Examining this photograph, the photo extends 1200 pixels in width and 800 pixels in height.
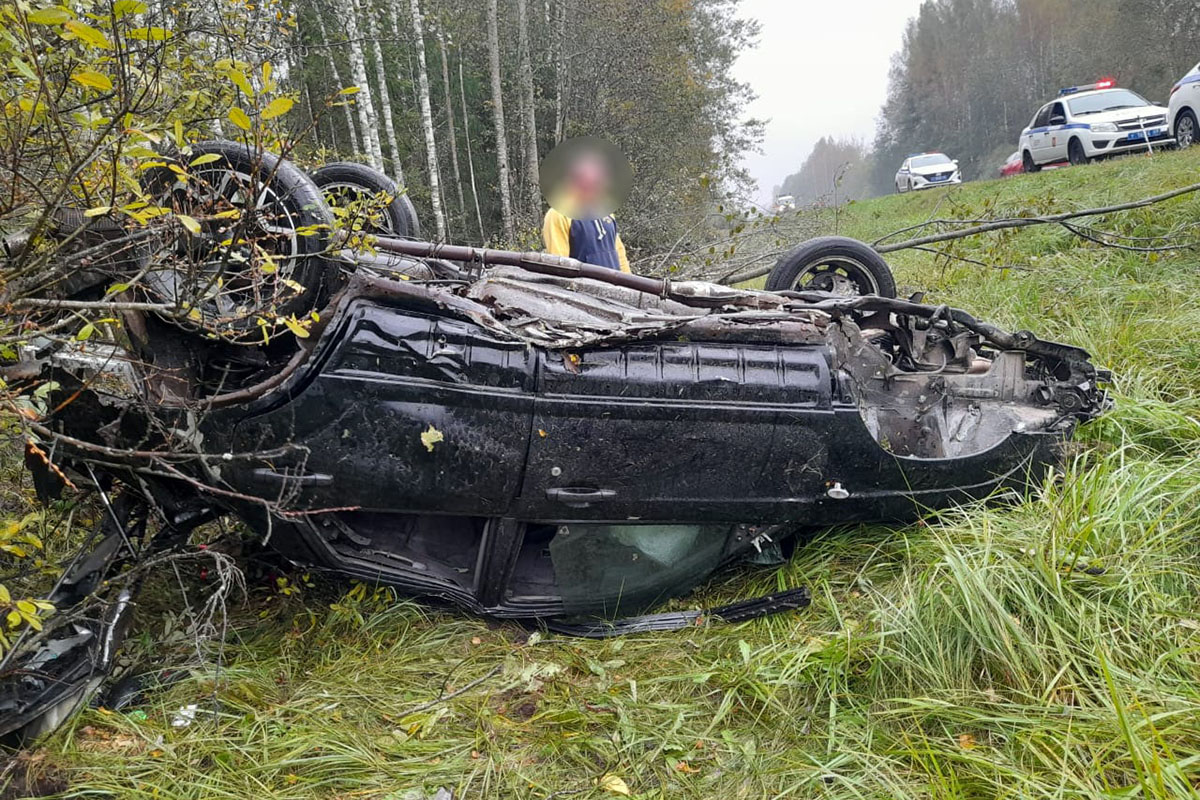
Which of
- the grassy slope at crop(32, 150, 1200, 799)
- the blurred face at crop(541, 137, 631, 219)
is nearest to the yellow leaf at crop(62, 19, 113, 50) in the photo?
the grassy slope at crop(32, 150, 1200, 799)

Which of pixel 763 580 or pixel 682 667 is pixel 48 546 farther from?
pixel 763 580

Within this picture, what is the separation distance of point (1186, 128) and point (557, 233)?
1008cm

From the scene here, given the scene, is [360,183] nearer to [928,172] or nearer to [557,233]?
[557,233]

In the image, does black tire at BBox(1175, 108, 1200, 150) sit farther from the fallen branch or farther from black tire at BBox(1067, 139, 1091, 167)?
the fallen branch

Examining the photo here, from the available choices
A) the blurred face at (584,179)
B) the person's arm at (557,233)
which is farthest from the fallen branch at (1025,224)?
the person's arm at (557,233)

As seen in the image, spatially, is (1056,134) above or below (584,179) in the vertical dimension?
above

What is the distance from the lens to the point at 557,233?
13.4 ft

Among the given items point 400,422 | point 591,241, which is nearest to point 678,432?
point 400,422

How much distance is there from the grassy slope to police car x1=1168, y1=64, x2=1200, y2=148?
29.6ft

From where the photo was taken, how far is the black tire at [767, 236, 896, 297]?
3826 millimetres

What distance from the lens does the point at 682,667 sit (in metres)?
2.61

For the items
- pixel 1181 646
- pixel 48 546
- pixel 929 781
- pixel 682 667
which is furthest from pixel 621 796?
pixel 48 546

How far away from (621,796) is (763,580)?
120 centimetres

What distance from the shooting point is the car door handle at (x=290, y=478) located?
7.71 feet
